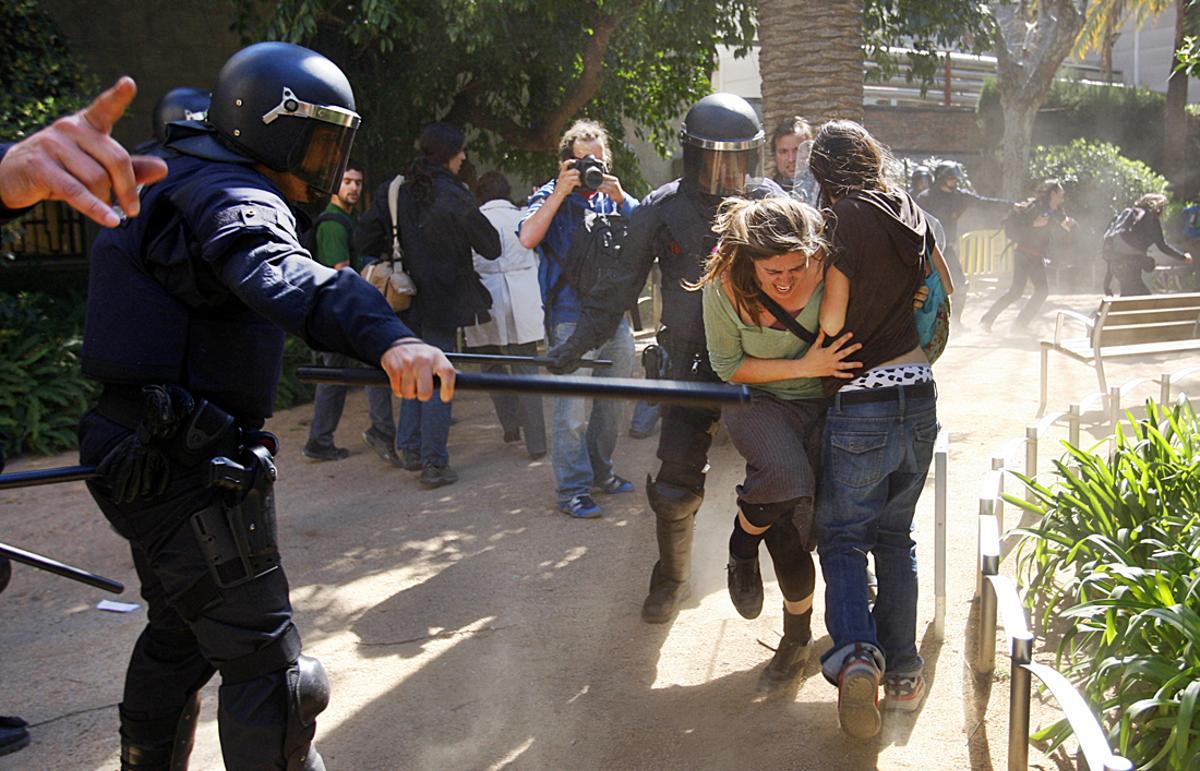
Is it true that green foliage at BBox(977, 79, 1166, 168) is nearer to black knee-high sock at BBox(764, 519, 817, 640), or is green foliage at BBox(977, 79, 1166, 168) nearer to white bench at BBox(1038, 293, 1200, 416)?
white bench at BBox(1038, 293, 1200, 416)

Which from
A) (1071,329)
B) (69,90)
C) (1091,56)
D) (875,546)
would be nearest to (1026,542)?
(875,546)

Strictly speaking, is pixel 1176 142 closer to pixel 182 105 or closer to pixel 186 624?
pixel 182 105

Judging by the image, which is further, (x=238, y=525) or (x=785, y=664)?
(x=785, y=664)

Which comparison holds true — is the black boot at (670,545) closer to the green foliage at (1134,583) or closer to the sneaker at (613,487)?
the green foliage at (1134,583)

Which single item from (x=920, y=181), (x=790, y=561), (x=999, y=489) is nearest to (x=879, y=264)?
(x=790, y=561)

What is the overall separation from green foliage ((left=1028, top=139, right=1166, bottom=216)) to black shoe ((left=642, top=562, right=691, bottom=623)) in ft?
62.3

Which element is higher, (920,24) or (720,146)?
(920,24)

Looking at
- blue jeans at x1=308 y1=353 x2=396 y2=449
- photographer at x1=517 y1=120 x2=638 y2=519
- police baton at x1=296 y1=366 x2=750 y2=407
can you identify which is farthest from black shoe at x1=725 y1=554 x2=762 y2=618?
blue jeans at x1=308 y1=353 x2=396 y2=449

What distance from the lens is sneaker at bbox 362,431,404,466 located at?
25.5 feet

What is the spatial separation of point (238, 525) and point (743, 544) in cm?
185

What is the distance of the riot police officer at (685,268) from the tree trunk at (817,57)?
311 centimetres

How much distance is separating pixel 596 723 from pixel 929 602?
1.59 meters

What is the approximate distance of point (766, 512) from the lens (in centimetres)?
372

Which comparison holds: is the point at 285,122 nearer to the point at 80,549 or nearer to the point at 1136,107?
the point at 80,549
